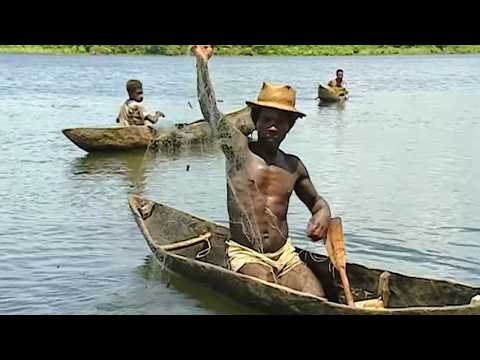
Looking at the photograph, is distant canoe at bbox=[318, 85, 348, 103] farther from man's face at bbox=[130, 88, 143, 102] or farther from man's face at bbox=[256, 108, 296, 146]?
man's face at bbox=[256, 108, 296, 146]

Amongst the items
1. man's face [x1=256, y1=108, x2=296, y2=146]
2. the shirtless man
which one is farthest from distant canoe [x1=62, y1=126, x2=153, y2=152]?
man's face [x1=256, y1=108, x2=296, y2=146]

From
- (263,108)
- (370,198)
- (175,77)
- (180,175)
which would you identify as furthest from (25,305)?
(175,77)

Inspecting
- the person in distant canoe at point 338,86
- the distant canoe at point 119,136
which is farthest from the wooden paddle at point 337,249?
the person in distant canoe at point 338,86

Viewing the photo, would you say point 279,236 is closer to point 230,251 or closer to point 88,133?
point 230,251

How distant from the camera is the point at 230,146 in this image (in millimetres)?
4730

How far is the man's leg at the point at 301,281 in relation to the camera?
15.1 ft

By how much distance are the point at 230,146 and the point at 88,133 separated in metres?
6.08

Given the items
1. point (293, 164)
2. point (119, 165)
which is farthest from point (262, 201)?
point (119, 165)

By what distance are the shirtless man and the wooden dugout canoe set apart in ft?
0.35

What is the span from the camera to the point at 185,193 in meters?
8.57

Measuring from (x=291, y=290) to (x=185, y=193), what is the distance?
4431mm

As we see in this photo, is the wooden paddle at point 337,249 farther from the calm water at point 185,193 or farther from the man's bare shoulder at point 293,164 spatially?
the calm water at point 185,193

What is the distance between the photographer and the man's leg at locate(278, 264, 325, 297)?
15.1ft

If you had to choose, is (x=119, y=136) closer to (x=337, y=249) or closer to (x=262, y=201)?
(x=262, y=201)
